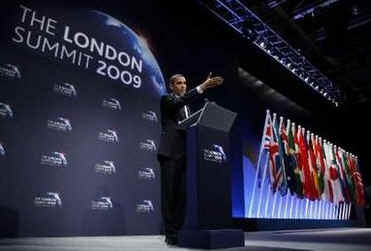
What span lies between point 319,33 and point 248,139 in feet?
8.77

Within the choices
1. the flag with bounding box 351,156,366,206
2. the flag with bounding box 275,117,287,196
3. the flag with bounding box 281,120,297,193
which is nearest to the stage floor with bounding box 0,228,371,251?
the flag with bounding box 275,117,287,196

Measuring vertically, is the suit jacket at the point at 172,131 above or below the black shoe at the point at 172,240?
above

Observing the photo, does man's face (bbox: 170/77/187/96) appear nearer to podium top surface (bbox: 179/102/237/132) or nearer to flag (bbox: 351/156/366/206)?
podium top surface (bbox: 179/102/237/132)

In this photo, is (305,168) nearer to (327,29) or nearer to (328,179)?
(328,179)

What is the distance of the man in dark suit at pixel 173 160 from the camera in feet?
8.37

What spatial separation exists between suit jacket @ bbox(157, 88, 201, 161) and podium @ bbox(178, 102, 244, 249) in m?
0.11

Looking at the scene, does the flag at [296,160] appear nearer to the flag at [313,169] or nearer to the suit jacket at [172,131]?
the flag at [313,169]

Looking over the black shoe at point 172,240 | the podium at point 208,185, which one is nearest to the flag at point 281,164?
the podium at point 208,185

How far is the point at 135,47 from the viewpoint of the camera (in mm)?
4730

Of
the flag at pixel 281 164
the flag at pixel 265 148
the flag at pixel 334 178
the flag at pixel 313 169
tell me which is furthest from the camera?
the flag at pixel 334 178

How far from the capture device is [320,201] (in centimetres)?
869

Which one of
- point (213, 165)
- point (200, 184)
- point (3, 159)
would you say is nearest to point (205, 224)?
point (200, 184)

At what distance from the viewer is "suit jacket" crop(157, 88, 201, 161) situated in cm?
263

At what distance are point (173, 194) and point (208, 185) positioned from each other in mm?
312
